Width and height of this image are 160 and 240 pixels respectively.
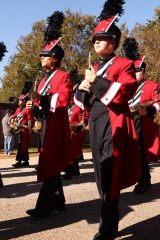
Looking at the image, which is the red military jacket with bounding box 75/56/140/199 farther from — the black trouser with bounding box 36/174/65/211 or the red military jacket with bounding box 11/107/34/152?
A: the red military jacket with bounding box 11/107/34/152

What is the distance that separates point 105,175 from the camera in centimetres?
415

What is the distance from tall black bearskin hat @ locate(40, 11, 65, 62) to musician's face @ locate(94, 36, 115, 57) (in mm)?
1229

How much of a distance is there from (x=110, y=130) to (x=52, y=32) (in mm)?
2274

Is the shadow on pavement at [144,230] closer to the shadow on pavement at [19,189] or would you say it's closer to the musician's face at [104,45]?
the musician's face at [104,45]

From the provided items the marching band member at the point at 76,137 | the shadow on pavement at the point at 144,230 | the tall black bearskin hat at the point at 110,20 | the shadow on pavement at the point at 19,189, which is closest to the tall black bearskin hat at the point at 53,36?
the tall black bearskin hat at the point at 110,20

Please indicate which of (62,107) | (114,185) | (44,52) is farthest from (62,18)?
(114,185)

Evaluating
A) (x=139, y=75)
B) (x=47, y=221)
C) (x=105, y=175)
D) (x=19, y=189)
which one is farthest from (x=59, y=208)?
(x=139, y=75)

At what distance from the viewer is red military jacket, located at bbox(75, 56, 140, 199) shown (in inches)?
156

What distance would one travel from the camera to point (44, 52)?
5.50 meters

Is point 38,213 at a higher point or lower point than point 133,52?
lower

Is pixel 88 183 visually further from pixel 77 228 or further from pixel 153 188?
pixel 77 228

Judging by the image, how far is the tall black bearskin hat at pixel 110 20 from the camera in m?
4.34

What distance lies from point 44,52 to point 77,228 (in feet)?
7.71

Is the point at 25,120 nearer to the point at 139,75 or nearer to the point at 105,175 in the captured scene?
the point at 139,75
